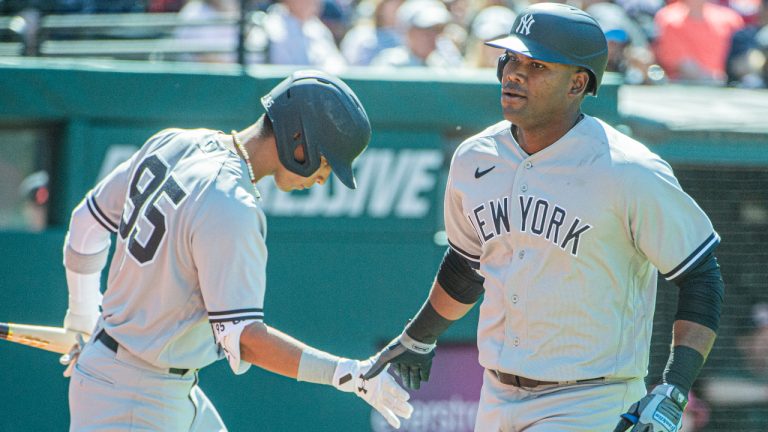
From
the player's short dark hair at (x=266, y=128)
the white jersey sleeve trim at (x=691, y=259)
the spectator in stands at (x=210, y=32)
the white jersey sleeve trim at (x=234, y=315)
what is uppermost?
the player's short dark hair at (x=266, y=128)

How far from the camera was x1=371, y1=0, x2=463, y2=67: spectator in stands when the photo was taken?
23.1 ft

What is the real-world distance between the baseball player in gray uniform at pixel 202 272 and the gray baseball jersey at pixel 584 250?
1.59ft

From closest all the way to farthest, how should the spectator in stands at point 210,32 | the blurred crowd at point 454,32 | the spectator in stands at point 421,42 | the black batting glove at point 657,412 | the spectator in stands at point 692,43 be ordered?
1. the black batting glove at point 657,412
2. the spectator in stands at point 210,32
3. the blurred crowd at point 454,32
4. the spectator in stands at point 421,42
5. the spectator in stands at point 692,43

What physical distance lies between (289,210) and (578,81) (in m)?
2.95

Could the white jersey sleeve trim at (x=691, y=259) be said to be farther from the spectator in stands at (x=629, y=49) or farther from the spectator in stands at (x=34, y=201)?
the spectator in stands at (x=629, y=49)

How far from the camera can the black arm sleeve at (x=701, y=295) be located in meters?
3.24

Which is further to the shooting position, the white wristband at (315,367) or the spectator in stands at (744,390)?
the spectator in stands at (744,390)

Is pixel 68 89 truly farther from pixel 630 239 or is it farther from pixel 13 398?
pixel 630 239

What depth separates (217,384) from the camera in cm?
604

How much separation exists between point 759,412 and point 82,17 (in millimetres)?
4863

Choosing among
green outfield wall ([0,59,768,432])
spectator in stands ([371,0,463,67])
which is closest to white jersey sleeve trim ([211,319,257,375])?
green outfield wall ([0,59,768,432])

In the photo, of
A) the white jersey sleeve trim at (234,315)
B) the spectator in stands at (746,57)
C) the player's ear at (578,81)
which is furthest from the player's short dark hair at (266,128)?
the spectator in stands at (746,57)

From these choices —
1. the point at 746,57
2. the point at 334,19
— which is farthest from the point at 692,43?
the point at 334,19

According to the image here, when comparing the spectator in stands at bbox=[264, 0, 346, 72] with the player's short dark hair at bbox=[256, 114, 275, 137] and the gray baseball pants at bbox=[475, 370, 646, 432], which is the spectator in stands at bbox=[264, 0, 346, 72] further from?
the gray baseball pants at bbox=[475, 370, 646, 432]
